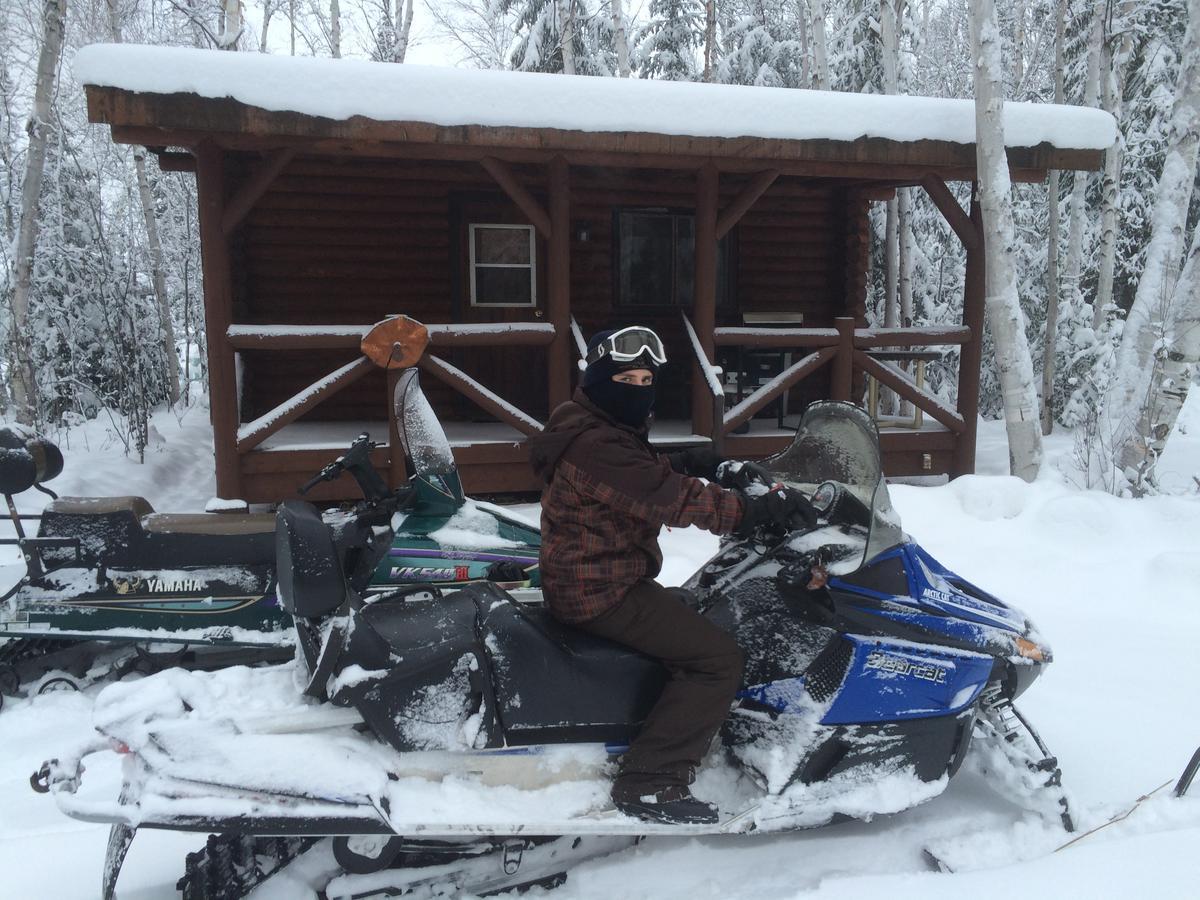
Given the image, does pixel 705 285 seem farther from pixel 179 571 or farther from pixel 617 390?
pixel 617 390

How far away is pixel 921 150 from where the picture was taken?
22.3ft

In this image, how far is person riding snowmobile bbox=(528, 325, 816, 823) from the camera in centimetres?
225

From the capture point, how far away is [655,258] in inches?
374

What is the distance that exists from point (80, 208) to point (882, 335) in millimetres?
13403

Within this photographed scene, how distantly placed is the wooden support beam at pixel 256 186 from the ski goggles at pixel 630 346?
15.2 ft

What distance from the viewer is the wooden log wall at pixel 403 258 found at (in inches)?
338

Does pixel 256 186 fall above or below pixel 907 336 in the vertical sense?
above

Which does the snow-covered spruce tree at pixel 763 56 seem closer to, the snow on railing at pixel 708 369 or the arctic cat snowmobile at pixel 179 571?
the snow on railing at pixel 708 369

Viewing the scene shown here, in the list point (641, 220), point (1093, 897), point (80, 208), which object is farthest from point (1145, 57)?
point (80, 208)

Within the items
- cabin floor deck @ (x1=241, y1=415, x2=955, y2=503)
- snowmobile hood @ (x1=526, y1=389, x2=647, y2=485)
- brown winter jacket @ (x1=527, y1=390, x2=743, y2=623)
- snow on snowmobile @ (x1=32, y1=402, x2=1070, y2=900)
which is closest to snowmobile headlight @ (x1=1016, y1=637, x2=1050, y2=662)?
snow on snowmobile @ (x1=32, y1=402, x2=1070, y2=900)

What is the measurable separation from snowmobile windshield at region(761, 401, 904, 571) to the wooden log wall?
5.49 metres

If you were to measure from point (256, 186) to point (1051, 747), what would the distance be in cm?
586

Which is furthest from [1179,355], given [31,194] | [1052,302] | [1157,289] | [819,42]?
[31,194]

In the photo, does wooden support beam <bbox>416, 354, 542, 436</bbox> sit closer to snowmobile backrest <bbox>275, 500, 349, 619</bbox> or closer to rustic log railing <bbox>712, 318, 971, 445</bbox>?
rustic log railing <bbox>712, 318, 971, 445</bbox>
